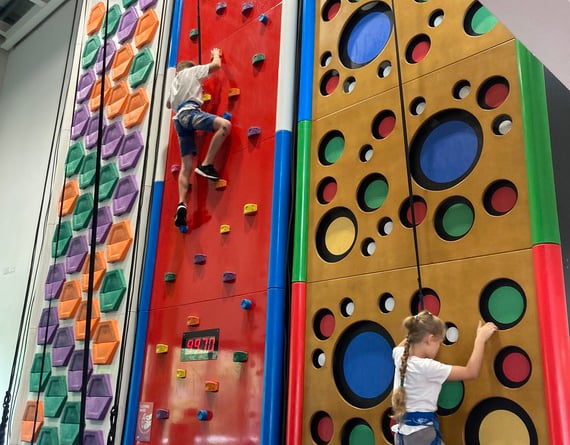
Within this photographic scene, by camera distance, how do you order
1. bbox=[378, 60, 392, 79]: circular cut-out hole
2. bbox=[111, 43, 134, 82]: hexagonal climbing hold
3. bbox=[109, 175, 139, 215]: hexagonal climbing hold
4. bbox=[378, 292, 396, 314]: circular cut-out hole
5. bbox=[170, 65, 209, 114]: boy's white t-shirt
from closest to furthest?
bbox=[378, 292, 396, 314]: circular cut-out hole → bbox=[378, 60, 392, 79]: circular cut-out hole → bbox=[170, 65, 209, 114]: boy's white t-shirt → bbox=[109, 175, 139, 215]: hexagonal climbing hold → bbox=[111, 43, 134, 82]: hexagonal climbing hold

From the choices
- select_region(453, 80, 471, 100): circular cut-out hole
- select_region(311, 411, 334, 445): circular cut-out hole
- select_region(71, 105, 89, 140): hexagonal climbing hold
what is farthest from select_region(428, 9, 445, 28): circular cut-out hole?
select_region(71, 105, 89, 140): hexagonal climbing hold

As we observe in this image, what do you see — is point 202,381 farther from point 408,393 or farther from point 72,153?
point 72,153

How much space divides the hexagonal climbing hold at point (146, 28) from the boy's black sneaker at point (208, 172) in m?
1.70

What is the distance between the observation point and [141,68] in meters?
4.96

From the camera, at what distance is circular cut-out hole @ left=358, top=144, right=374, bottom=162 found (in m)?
3.08

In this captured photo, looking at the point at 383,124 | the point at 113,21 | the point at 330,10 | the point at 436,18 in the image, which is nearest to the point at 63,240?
the point at 113,21

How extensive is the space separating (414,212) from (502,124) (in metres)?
0.53

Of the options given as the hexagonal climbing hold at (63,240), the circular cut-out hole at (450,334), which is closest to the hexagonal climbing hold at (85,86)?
the hexagonal climbing hold at (63,240)

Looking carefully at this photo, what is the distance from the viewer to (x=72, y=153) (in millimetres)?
5457

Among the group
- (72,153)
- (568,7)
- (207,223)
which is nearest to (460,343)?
(568,7)

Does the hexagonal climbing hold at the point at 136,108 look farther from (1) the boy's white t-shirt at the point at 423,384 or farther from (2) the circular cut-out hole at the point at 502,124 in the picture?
(1) the boy's white t-shirt at the point at 423,384

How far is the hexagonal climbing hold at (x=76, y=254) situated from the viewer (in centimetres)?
483

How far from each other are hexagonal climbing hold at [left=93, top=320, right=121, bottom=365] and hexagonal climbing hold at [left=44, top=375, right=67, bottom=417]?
0.42m

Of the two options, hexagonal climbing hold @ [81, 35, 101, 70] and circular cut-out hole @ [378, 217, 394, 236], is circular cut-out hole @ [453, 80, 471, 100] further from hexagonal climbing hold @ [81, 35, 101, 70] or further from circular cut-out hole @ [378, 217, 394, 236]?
hexagonal climbing hold @ [81, 35, 101, 70]
